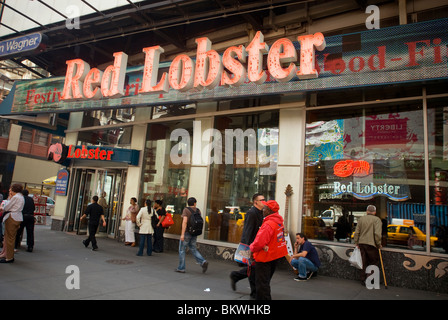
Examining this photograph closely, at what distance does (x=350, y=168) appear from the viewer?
331 inches

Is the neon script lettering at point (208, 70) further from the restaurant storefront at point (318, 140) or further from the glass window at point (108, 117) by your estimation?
the glass window at point (108, 117)

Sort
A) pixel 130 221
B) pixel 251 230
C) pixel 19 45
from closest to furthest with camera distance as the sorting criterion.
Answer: pixel 251 230 → pixel 130 221 → pixel 19 45

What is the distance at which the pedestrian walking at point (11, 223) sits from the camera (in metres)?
6.94

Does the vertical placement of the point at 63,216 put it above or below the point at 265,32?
below

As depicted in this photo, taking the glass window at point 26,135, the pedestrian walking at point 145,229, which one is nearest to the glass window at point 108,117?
the pedestrian walking at point 145,229

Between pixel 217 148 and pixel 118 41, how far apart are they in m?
6.69

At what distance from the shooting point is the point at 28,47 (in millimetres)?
11484

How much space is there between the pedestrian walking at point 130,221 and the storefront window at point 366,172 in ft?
18.8

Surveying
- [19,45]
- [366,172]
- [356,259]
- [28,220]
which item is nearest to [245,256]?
[356,259]

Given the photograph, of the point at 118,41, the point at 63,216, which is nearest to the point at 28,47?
the point at 118,41

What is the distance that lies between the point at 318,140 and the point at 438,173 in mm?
2893

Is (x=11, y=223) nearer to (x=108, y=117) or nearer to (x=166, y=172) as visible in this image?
(x=166, y=172)
